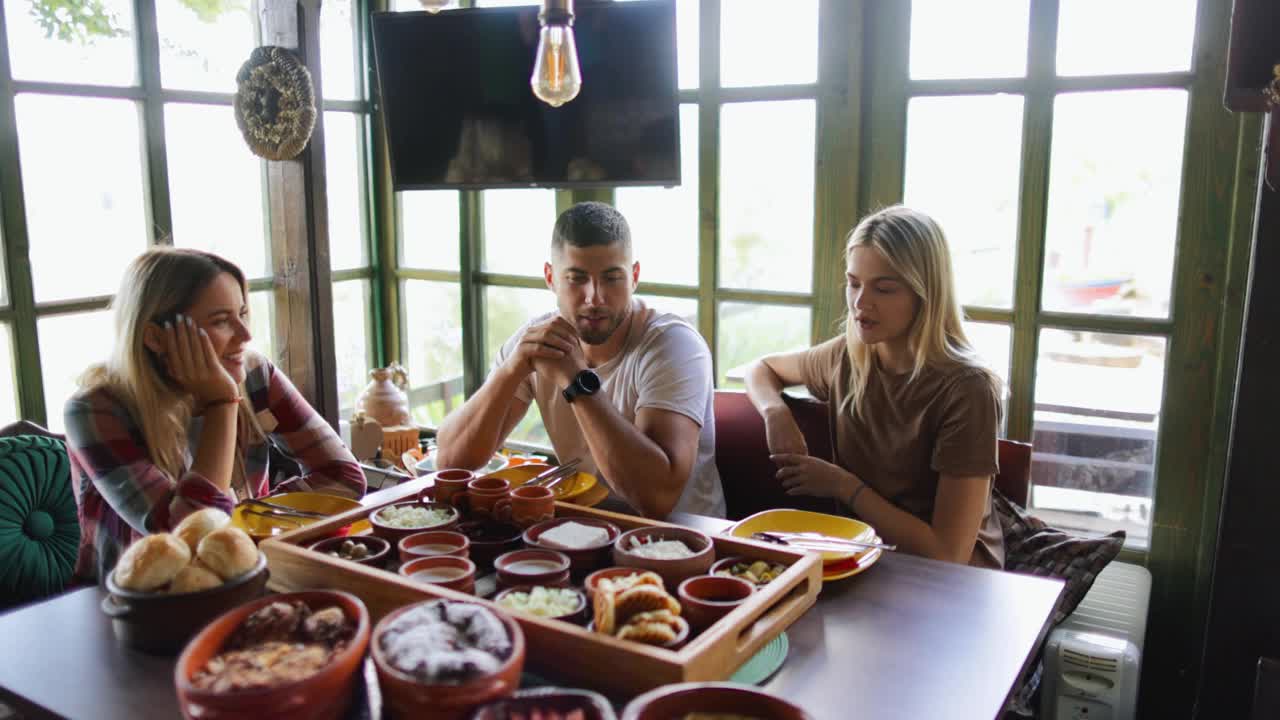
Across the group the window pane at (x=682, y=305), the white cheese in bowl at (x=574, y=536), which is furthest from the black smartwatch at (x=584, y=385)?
the window pane at (x=682, y=305)

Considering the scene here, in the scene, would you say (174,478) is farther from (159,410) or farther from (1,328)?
(1,328)

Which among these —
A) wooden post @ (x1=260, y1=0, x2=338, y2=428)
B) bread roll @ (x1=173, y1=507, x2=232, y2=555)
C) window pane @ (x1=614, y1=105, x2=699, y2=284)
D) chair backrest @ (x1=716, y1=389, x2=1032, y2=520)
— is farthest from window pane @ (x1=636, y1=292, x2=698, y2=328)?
bread roll @ (x1=173, y1=507, x2=232, y2=555)

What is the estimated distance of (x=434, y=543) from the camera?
1364 mm

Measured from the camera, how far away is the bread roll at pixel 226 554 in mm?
1145

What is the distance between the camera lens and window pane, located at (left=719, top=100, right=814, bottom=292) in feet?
8.84

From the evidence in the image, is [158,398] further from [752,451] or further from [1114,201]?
[1114,201]

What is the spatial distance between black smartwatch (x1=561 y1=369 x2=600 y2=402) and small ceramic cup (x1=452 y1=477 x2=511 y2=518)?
32 centimetres

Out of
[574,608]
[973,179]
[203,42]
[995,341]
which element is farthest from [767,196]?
[574,608]

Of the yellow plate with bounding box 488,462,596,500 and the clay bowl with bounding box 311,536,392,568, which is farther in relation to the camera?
the yellow plate with bounding box 488,462,596,500

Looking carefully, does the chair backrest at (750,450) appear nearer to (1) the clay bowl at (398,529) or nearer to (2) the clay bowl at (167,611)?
(1) the clay bowl at (398,529)

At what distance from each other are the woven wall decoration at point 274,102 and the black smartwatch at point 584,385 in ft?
4.33

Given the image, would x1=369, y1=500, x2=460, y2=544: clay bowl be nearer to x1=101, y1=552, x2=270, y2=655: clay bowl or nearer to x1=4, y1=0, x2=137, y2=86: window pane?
x1=101, y1=552, x2=270, y2=655: clay bowl

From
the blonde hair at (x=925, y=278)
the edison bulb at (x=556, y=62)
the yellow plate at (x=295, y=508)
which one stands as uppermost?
the edison bulb at (x=556, y=62)

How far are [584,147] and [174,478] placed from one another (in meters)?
1.44
